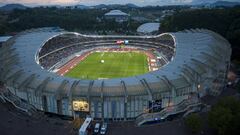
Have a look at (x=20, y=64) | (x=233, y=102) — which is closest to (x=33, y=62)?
(x=20, y=64)

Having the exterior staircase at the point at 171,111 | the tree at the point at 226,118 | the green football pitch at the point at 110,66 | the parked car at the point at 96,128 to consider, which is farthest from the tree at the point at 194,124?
the green football pitch at the point at 110,66

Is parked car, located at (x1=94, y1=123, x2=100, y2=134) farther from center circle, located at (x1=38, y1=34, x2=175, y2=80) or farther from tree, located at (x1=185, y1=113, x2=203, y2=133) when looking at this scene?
center circle, located at (x1=38, y1=34, x2=175, y2=80)

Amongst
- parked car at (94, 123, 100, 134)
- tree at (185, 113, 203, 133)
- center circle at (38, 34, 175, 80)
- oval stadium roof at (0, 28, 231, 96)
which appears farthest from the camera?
center circle at (38, 34, 175, 80)

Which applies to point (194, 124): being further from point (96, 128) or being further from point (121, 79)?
point (121, 79)

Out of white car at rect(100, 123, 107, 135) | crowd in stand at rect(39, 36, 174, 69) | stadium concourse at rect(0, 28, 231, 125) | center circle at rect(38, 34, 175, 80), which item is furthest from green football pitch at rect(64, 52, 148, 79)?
white car at rect(100, 123, 107, 135)

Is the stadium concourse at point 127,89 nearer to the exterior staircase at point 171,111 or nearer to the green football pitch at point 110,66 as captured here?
the exterior staircase at point 171,111

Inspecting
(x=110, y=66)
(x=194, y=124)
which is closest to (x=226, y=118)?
(x=194, y=124)

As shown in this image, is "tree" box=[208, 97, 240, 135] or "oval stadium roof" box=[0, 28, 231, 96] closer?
"tree" box=[208, 97, 240, 135]

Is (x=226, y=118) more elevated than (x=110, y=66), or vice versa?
(x=226, y=118)

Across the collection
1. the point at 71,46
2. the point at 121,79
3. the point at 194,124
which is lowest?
the point at 71,46
